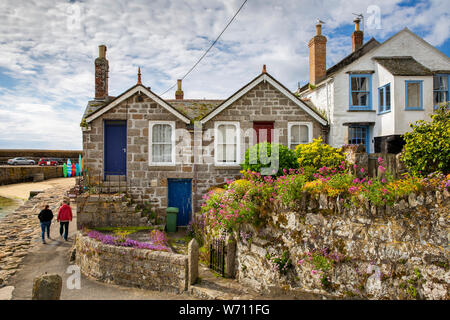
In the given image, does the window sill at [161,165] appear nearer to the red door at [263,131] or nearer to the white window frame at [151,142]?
the white window frame at [151,142]

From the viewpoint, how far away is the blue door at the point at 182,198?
15.0 meters

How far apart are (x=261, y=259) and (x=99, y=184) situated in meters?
8.68

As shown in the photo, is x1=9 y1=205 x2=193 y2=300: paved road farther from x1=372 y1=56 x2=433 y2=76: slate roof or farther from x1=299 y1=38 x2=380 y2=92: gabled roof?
x1=299 y1=38 x2=380 y2=92: gabled roof

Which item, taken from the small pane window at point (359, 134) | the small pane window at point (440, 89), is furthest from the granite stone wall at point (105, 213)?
the small pane window at point (440, 89)

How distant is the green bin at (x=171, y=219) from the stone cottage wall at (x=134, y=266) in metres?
3.99

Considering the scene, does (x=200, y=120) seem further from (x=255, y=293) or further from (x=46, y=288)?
(x=46, y=288)

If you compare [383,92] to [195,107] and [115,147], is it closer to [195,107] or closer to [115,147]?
[195,107]

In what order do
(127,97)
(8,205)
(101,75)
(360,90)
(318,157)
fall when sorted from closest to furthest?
(318,157) < (127,97) < (360,90) < (101,75) < (8,205)

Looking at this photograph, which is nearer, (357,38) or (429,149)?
(429,149)

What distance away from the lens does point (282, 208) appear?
9.05m

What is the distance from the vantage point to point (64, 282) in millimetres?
10141

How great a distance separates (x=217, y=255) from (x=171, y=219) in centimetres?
472

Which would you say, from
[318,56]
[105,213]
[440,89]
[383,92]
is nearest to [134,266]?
[105,213]

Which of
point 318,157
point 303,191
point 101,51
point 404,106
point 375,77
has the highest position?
point 101,51
